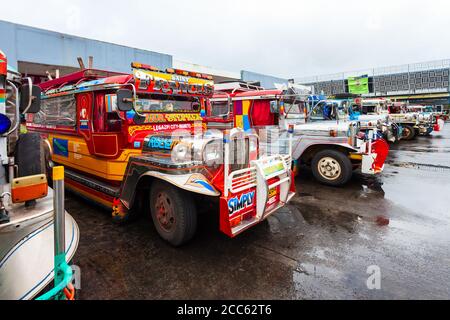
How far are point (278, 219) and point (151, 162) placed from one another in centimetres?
212

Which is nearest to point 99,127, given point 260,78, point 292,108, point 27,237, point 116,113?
point 116,113

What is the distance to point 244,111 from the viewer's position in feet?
28.3

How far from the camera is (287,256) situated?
310 centimetres

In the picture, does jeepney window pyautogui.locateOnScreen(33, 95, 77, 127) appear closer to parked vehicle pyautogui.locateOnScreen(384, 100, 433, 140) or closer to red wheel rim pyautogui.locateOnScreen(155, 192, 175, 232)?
red wheel rim pyautogui.locateOnScreen(155, 192, 175, 232)

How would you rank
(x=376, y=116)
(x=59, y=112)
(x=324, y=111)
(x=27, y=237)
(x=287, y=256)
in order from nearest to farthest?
(x=27, y=237)
(x=287, y=256)
(x=59, y=112)
(x=324, y=111)
(x=376, y=116)

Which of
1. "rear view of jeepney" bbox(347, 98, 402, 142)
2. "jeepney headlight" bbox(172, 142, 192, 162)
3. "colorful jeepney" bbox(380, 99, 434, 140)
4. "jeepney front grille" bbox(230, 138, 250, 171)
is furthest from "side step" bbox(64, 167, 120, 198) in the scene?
"colorful jeepney" bbox(380, 99, 434, 140)

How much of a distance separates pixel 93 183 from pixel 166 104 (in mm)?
1713

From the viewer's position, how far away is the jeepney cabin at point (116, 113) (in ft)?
12.6

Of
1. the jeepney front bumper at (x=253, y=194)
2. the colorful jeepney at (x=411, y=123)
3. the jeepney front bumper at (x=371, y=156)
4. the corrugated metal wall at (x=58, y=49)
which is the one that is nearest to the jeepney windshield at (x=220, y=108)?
the jeepney front bumper at (x=371, y=156)

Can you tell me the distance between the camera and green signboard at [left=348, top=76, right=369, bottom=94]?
130 feet

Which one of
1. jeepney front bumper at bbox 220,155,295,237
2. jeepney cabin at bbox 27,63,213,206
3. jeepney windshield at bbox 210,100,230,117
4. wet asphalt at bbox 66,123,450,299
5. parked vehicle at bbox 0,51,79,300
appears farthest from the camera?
jeepney windshield at bbox 210,100,230,117

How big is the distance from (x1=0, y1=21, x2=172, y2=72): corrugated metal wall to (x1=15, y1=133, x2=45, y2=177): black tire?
10.8 metres

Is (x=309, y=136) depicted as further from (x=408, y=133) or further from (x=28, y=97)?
(x=408, y=133)

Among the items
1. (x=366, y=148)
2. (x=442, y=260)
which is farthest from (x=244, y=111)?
(x=442, y=260)
